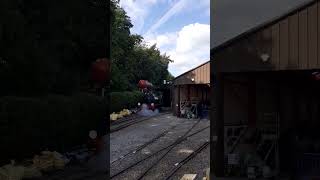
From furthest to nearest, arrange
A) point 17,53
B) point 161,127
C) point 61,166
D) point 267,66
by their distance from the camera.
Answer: point 161,127 < point 17,53 < point 61,166 < point 267,66

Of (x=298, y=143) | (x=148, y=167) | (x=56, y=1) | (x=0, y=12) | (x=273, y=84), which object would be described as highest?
(x=56, y=1)

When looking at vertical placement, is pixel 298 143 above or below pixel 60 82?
below

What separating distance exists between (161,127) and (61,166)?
47.7ft

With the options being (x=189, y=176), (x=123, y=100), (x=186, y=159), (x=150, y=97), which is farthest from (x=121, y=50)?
(x=189, y=176)

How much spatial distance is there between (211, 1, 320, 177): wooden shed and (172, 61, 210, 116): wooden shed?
58.4 ft

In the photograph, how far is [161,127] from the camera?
94.3ft

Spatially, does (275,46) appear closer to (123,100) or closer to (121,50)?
(123,100)

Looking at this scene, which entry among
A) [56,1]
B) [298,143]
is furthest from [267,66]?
[56,1]

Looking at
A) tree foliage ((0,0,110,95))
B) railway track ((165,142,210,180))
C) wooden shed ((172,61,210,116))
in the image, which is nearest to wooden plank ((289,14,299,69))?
railway track ((165,142,210,180))

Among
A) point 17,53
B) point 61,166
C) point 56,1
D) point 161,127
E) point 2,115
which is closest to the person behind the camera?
point 2,115

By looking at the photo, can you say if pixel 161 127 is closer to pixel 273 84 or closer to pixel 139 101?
pixel 273 84

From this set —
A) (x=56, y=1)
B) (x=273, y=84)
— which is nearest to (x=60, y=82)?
(x=56, y=1)

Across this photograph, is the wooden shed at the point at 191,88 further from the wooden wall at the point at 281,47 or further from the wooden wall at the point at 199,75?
the wooden wall at the point at 281,47

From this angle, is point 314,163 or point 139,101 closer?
point 314,163
